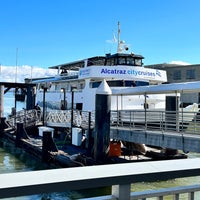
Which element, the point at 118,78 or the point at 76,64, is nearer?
the point at 118,78

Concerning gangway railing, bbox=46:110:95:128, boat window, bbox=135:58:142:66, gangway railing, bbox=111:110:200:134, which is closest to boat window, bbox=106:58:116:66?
boat window, bbox=135:58:142:66

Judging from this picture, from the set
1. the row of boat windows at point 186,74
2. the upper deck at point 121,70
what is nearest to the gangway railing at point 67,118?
the upper deck at point 121,70

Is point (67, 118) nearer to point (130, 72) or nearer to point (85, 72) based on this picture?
point (85, 72)

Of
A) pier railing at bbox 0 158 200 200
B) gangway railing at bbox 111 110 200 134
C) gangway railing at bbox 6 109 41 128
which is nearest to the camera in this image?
pier railing at bbox 0 158 200 200

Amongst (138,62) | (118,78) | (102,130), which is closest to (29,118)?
(118,78)

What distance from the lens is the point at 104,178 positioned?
1.80 m

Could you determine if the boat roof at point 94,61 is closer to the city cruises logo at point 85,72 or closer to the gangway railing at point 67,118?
the city cruises logo at point 85,72

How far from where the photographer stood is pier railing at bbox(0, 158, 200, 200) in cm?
162

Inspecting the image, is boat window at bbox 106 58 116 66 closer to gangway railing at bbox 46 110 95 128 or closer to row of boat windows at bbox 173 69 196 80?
gangway railing at bbox 46 110 95 128

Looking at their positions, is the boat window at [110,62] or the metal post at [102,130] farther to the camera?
the boat window at [110,62]

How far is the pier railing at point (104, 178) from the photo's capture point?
162 centimetres

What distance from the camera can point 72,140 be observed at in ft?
61.7

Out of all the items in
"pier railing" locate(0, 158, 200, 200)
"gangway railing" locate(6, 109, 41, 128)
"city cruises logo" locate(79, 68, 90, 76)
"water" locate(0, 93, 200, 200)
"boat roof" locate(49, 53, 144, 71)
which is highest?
"boat roof" locate(49, 53, 144, 71)

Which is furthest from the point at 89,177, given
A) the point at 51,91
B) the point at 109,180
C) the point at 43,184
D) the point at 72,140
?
the point at 51,91
